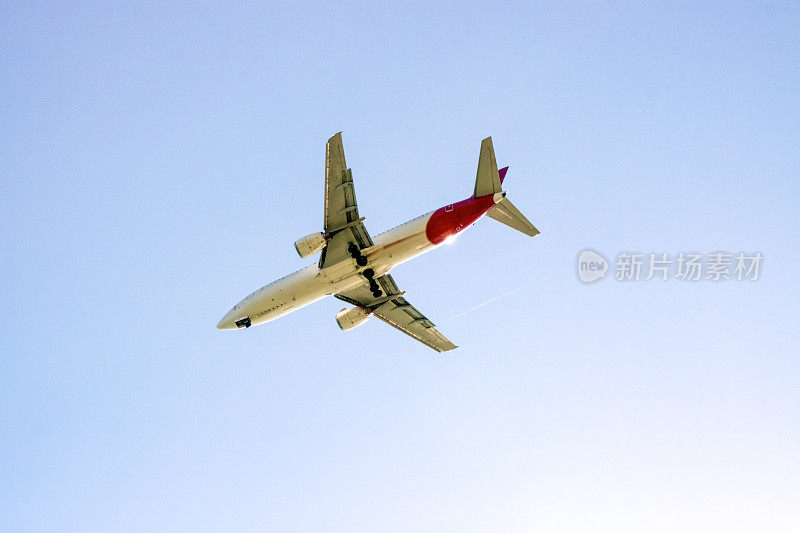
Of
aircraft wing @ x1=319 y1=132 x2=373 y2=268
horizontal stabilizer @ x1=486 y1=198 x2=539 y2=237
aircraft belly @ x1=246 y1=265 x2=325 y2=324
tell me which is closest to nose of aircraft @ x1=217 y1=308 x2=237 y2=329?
aircraft belly @ x1=246 y1=265 x2=325 y2=324

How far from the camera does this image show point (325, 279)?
35.6m

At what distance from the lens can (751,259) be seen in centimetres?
3058

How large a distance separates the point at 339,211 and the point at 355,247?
2387 millimetres

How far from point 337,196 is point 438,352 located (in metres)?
15.4

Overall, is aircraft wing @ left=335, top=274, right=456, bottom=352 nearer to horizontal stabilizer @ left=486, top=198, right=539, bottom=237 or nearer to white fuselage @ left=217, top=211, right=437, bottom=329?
white fuselage @ left=217, top=211, right=437, bottom=329

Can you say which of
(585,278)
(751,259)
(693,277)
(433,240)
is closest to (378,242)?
(433,240)

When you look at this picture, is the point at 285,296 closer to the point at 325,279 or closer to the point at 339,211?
the point at 325,279

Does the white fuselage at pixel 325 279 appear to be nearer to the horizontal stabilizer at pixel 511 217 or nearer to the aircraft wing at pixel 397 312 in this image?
the aircraft wing at pixel 397 312

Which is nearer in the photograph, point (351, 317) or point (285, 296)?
point (285, 296)

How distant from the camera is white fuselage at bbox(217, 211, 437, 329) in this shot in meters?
33.4

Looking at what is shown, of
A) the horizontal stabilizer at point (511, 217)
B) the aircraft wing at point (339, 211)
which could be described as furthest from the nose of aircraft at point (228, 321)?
the horizontal stabilizer at point (511, 217)

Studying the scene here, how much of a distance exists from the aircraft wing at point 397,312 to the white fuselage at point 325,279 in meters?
2.29

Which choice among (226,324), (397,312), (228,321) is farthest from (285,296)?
(397,312)

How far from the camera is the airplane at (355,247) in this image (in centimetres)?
3148
